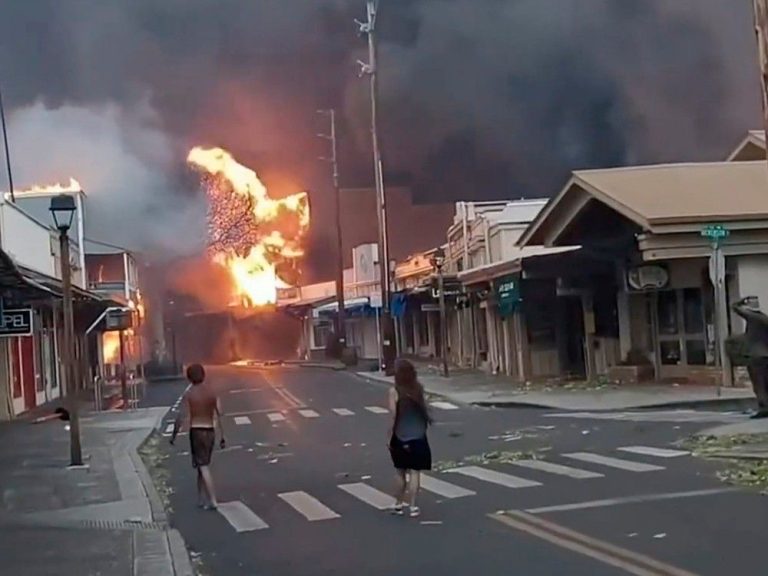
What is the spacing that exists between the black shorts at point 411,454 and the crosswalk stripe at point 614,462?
3.10m

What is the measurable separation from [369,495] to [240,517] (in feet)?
5.04

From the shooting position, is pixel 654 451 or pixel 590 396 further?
pixel 590 396

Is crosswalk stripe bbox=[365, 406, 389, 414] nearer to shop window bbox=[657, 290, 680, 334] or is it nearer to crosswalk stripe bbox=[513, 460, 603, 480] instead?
shop window bbox=[657, 290, 680, 334]

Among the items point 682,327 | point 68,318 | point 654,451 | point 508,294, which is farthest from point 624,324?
point 68,318

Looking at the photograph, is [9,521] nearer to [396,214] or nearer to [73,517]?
[73,517]

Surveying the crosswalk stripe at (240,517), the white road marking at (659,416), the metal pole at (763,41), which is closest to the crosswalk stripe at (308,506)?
the crosswalk stripe at (240,517)

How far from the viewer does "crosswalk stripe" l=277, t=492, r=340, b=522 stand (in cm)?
1199

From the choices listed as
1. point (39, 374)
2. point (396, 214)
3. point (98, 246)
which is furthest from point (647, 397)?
point (396, 214)

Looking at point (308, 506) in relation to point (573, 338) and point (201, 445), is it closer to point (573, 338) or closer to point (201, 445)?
point (201, 445)

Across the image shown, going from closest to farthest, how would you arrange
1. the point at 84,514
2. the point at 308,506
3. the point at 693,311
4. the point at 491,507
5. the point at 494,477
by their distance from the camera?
1. the point at 491,507
2. the point at 308,506
3. the point at 84,514
4. the point at 494,477
5. the point at 693,311

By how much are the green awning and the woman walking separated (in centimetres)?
2173

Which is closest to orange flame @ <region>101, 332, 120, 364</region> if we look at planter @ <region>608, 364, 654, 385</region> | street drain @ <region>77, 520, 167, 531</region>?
planter @ <region>608, 364, 654, 385</region>

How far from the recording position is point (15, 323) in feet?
77.3

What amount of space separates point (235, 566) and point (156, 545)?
3.52ft
